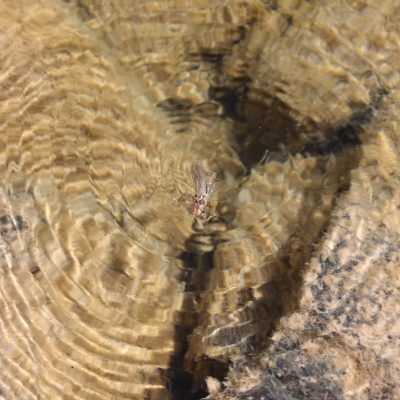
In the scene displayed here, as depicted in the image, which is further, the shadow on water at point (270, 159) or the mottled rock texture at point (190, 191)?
the shadow on water at point (270, 159)

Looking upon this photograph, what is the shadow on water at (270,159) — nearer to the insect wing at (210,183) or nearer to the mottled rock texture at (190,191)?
the mottled rock texture at (190,191)

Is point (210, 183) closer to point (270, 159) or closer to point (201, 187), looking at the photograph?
point (201, 187)

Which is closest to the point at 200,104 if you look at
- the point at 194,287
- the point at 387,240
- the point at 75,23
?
the point at 75,23

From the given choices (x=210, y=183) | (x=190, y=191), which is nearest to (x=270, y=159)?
(x=210, y=183)

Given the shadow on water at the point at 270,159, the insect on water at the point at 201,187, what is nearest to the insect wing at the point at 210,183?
the insect on water at the point at 201,187

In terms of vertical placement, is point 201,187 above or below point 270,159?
below

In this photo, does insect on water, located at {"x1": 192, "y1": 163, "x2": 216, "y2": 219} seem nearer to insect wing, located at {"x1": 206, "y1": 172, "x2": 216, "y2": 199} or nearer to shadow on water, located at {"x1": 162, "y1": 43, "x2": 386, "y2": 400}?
insect wing, located at {"x1": 206, "y1": 172, "x2": 216, "y2": 199}

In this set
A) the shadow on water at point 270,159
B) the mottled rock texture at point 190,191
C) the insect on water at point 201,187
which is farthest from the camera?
the insect on water at point 201,187

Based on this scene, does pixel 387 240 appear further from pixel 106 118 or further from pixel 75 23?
pixel 75 23
